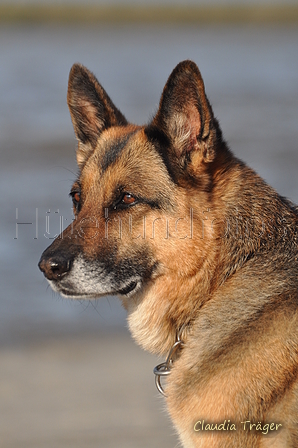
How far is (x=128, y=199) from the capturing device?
4.29 metres

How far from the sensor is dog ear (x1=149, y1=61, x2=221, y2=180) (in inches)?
158

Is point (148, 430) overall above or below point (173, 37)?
below

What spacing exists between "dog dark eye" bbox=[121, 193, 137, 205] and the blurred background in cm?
252

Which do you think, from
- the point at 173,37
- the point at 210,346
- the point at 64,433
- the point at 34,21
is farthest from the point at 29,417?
the point at 34,21

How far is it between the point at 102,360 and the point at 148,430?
1412 mm

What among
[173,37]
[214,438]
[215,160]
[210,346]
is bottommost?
[214,438]

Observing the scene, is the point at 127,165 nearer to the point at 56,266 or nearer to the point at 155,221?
the point at 155,221

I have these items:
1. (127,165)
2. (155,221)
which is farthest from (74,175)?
(155,221)

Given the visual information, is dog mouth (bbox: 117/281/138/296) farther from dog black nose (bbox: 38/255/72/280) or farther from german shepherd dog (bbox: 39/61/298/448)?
dog black nose (bbox: 38/255/72/280)

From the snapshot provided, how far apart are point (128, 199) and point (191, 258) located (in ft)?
2.05

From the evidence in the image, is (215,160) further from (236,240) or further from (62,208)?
(62,208)

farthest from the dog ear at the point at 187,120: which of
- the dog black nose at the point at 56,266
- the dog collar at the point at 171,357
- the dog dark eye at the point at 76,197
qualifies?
the dog collar at the point at 171,357

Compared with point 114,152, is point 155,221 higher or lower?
lower

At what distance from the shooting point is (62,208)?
34.5ft
